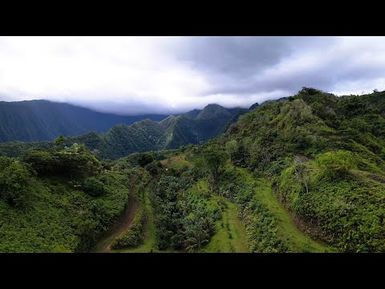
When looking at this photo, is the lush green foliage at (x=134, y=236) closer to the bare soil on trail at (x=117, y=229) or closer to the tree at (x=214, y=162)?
the bare soil on trail at (x=117, y=229)

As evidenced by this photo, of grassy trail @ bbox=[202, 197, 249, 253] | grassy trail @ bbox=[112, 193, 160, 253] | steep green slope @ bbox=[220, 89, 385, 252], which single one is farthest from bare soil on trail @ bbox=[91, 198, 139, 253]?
steep green slope @ bbox=[220, 89, 385, 252]

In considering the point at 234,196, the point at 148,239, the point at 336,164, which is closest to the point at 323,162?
the point at 336,164

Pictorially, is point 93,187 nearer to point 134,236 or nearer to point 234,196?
point 134,236

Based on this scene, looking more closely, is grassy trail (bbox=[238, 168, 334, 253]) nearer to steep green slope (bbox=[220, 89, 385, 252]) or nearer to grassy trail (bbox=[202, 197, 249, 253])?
steep green slope (bbox=[220, 89, 385, 252])
